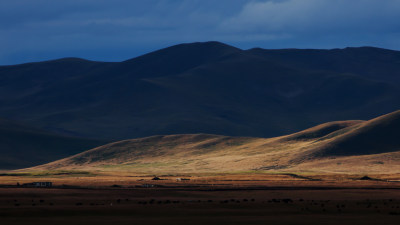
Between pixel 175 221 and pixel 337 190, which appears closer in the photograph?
pixel 175 221

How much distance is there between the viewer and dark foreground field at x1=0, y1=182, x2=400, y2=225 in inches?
2327

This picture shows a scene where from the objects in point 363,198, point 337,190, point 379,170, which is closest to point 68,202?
point 363,198

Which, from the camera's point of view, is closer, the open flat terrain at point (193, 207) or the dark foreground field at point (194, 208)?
the dark foreground field at point (194, 208)

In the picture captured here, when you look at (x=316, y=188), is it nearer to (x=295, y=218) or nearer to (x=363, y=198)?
(x=363, y=198)

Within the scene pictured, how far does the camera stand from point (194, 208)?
227 ft

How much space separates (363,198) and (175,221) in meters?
33.1

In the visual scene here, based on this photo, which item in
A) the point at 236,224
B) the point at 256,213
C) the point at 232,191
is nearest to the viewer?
the point at 236,224

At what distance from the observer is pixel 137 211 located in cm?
6550

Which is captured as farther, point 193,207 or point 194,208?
point 193,207

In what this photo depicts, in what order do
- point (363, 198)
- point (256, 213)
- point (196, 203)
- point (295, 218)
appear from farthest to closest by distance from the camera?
point (363, 198), point (196, 203), point (256, 213), point (295, 218)

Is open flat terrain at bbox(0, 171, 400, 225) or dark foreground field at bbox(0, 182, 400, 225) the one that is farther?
open flat terrain at bbox(0, 171, 400, 225)

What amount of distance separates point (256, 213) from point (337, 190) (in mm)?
35896

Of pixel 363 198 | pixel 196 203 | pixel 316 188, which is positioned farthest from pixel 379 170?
pixel 196 203

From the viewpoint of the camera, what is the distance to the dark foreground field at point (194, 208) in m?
59.1
